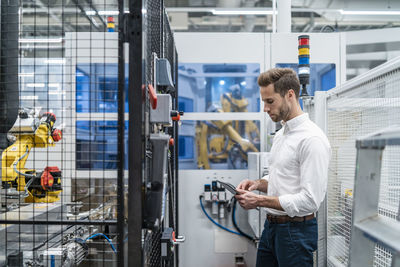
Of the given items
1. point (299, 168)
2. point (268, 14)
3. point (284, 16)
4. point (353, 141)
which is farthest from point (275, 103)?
point (268, 14)

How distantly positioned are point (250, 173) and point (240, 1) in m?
3.23

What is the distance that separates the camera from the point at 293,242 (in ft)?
5.43

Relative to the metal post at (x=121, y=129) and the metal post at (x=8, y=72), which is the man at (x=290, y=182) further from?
the metal post at (x=8, y=72)

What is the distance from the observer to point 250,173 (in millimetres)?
3117

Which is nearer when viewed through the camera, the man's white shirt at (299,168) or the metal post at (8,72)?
the man's white shirt at (299,168)

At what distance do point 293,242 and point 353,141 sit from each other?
0.74 m

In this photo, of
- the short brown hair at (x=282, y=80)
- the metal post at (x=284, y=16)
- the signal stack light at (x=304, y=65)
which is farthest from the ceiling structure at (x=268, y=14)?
the short brown hair at (x=282, y=80)

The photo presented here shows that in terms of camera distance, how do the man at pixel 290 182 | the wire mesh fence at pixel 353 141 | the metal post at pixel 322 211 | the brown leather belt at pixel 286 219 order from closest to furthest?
the wire mesh fence at pixel 353 141, the man at pixel 290 182, the brown leather belt at pixel 286 219, the metal post at pixel 322 211

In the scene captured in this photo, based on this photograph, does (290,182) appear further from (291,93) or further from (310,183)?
(291,93)

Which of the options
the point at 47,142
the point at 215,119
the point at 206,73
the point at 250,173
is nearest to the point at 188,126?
the point at 215,119

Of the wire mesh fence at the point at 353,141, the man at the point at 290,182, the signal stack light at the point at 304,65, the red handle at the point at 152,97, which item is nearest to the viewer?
the red handle at the point at 152,97

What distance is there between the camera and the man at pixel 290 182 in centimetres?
157

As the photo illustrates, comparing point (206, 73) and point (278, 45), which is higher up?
point (278, 45)

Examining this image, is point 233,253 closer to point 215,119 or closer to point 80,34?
point 215,119
